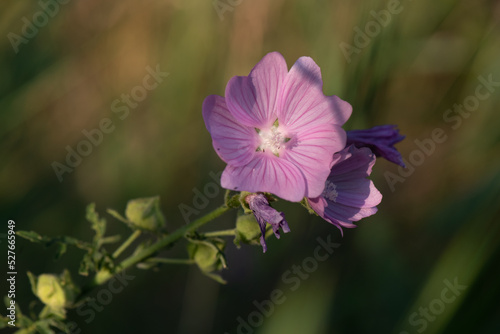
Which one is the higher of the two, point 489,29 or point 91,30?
point 91,30

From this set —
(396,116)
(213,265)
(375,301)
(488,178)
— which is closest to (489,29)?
(396,116)

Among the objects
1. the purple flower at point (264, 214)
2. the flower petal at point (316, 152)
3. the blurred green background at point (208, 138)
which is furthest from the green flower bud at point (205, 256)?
the blurred green background at point (208, 138)

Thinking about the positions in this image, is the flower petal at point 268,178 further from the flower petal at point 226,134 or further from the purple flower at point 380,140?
the purple flower at point 380,140

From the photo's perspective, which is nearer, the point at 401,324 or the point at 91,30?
the point at 401,324

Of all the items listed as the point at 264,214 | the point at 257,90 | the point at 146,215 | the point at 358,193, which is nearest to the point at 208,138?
the point at 146,215

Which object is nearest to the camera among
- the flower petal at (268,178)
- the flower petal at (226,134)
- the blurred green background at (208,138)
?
the flower petal at (268,178)

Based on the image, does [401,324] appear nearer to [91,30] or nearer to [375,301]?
[375,301]
